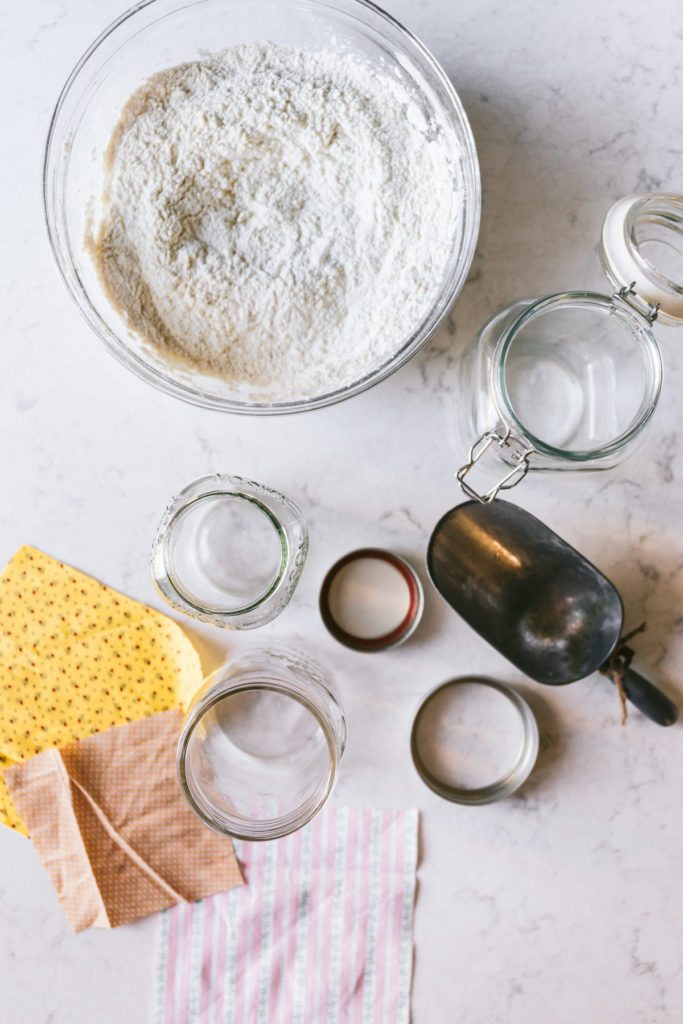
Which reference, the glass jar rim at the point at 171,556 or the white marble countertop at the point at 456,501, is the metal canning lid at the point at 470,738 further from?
the glass jar rim at the point at 171,556

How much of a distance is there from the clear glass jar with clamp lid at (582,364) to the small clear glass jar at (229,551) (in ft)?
0.69

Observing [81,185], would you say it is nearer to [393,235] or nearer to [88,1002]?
[393,235]

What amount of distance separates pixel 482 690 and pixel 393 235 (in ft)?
1.75

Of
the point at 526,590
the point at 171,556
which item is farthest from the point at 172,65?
the point at 526,590

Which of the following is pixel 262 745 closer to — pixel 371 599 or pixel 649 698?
pixel 371 599

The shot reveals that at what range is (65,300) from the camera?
0.89 meters

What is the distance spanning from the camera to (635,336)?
75 cm

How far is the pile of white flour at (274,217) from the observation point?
2.57ft

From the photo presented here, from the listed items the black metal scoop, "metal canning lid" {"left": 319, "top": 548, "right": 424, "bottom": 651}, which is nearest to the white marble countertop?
"metal canning lid" {"left": 319, "top": 548, "right": 424, "bottom": 651}

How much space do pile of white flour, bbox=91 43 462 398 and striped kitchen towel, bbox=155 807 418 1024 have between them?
1.76 ft

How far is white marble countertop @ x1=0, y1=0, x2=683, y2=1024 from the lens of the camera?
874 mm

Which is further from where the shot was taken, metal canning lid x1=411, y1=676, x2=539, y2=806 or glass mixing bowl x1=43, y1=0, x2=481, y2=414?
metal canning lid x1=411, y1=676, x2=539, y2=806

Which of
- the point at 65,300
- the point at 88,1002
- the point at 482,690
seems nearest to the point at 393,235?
the point at 65,300

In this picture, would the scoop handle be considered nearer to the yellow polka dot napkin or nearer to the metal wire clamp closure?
the metal wire clamp closure
